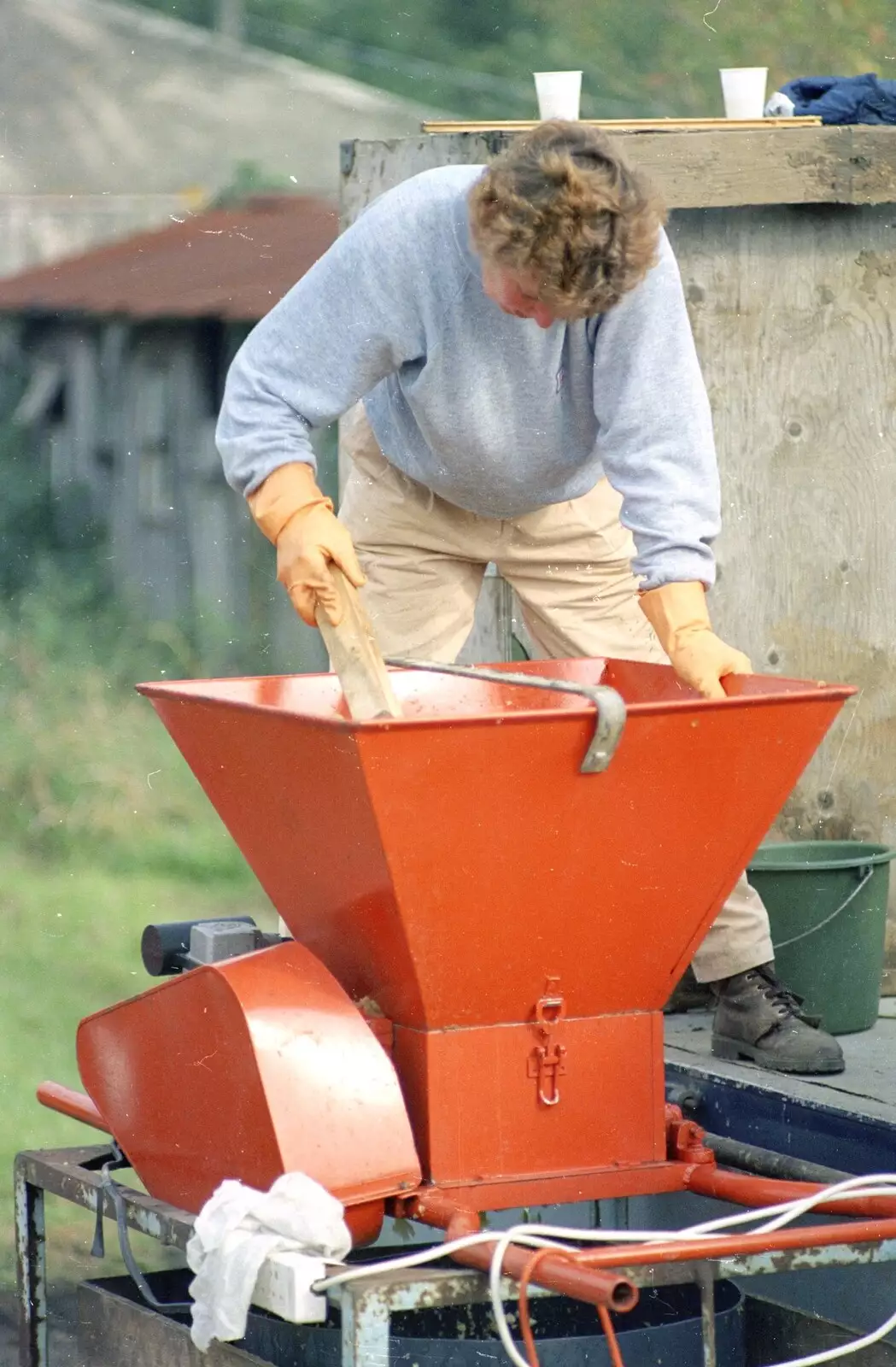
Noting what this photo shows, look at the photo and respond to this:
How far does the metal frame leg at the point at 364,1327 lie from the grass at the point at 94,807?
4.80 meters

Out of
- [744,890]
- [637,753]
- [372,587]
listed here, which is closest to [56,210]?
[372,587]

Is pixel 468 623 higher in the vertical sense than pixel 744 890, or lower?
higher

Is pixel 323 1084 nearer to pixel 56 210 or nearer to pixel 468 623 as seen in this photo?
pixel 468 623

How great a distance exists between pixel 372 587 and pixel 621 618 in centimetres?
45

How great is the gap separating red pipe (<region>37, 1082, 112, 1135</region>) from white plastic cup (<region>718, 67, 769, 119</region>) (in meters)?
2.27

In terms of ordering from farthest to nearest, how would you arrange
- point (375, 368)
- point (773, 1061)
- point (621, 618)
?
point (621, 618) → point (773, 1061) → point (375, 368)

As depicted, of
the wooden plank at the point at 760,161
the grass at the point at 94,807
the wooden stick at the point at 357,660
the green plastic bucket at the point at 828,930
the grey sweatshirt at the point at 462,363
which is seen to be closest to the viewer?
the wooden stick at the point at 357,660

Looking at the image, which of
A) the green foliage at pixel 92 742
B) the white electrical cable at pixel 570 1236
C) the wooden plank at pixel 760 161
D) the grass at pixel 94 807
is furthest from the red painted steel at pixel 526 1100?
the green foliage at pixel 92 742

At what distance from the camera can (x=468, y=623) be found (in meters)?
3.35

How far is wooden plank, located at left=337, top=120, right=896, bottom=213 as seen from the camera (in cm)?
360

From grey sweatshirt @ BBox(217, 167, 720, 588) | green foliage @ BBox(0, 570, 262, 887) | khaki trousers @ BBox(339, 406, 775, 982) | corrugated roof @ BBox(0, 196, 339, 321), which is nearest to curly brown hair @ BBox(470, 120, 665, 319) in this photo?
grey sweatshirt @ BBox(217, 167, 720, 588)

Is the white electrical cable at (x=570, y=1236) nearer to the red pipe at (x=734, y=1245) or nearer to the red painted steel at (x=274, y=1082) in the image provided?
the red pipe at (x=734, y=1245)

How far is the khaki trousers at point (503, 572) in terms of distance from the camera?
3213 millimetres

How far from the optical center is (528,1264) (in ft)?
6.79
